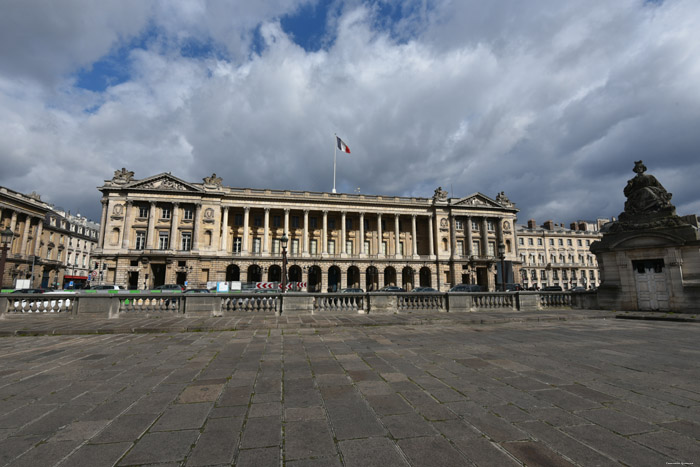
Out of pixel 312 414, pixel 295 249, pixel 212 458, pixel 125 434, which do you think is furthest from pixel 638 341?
pixel 295 249

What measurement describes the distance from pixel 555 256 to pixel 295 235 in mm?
57046

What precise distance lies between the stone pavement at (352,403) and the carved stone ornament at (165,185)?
4210 centimetres

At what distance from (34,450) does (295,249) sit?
4882 centimetres

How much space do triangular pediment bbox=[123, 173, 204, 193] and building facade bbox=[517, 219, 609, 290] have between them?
64.0 m

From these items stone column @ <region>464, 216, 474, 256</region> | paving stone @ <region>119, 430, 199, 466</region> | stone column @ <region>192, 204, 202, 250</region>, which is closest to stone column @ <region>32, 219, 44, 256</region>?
stone column @ <region>192, 204, 202, 250</region>

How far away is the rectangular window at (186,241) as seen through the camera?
4531 cm

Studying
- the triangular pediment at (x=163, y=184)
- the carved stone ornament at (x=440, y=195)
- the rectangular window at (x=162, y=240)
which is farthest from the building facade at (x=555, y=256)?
the rectangular window at (x=162, y=240)

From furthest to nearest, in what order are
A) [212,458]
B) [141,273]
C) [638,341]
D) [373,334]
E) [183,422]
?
[141,273] → [373,334] → [638,341] → [183,422] → [212,458]

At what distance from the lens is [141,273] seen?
4250cm

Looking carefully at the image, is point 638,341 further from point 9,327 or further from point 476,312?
point 9,327

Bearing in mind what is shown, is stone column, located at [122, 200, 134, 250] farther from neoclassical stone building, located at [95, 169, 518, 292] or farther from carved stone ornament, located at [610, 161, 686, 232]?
carved stone ornament, located at [610, 161, 686, 232]

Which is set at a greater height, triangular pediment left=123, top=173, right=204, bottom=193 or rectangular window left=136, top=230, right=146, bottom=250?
triangular pediment left=123, top=173, right=204, bottom=193

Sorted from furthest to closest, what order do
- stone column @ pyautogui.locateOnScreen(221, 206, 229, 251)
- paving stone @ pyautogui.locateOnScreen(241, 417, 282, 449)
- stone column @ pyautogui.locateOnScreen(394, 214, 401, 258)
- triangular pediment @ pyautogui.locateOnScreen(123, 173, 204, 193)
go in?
stone column @ pyautogui.locateOnScreen(394, 214, 401, 258) → stone column @ pyautogui.locateOnScreen(221, 206, 229, 251) → triangular pediment @ pyautogui.locateOnScreen(123, 173, 204, 193) → paving stone @ pyautogui.locateOnScreen(241, 417, 282, 449)

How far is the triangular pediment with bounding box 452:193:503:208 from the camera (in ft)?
178
